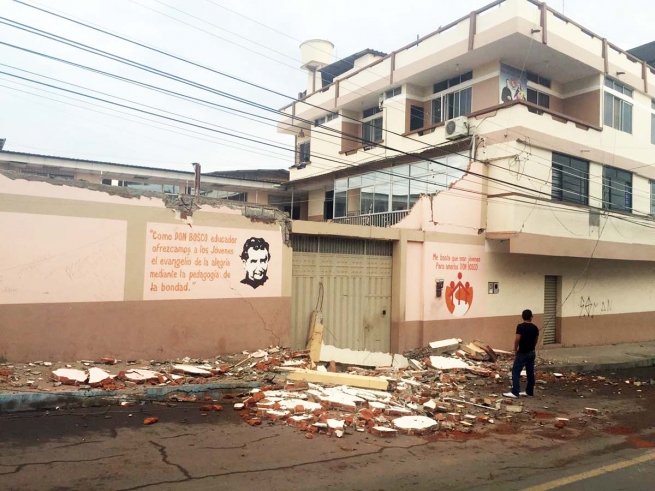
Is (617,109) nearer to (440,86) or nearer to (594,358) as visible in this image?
(440,86)

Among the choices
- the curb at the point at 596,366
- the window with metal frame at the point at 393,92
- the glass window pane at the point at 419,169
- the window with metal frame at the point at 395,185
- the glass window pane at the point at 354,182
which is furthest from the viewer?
the glass window pane at the point at 354,182

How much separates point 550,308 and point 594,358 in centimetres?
241

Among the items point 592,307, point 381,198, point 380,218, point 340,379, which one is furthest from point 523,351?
point 592,307

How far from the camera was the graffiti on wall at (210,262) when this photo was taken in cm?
894

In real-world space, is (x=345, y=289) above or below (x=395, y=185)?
below

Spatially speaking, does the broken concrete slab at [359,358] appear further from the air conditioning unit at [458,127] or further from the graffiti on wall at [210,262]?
the air conditioning unit at [458,127]

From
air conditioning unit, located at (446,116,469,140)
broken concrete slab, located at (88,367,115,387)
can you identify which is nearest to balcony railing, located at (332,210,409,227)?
air conditioning unit, located at (446,116,469,140)

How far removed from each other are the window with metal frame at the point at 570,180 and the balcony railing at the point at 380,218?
4.70 m

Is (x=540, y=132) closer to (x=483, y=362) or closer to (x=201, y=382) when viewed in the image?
(x=483, y=362)

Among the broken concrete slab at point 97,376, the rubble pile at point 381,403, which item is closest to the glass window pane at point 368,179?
the rubble pile at point 381,403

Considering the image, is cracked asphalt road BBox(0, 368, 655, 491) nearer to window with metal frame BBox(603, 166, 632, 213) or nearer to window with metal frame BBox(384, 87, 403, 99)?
window with metal frame BBox(603, 166, 632, 213)

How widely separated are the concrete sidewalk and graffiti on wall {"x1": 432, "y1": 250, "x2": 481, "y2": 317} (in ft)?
8.26

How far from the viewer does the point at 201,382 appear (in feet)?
26.0

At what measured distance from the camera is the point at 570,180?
632 inches
